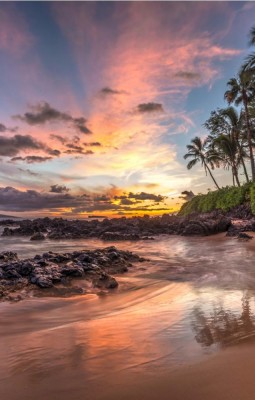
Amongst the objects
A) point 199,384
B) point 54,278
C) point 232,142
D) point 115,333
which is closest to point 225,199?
point 232,142

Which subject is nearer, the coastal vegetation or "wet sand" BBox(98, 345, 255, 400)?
"wet sand" BBox(98, 345, 255, 400)

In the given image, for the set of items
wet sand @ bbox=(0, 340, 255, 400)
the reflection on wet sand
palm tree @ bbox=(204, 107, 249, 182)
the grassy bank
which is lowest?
the reflection on wet sand

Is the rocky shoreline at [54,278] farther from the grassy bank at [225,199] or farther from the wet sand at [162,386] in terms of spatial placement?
the grassy bank at [225,199]

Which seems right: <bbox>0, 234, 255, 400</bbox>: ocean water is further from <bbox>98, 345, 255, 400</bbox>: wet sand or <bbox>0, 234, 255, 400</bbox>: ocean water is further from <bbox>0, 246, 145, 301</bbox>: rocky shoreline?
<bbox>0, 246, 145, 301</bbox>: rocky shoreline

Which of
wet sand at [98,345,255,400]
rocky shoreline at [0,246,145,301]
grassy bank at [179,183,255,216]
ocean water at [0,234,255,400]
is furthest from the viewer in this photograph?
grassy bank at [179,183,255,216]

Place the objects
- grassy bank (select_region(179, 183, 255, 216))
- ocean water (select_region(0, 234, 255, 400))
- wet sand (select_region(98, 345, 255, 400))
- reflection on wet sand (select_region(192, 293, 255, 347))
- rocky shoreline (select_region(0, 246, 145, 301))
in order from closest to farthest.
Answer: wet sand (select_region(98, 345, 255, 400)) → ocean water (select_region(0, 234, 255, 400)) → reflection on wet sand (select_region(192, 293, 255, 347)) → rocky shoreline (select_region(0, 246, 145, 301)) → grassy bank (select_region(179, 183, 255, 216))

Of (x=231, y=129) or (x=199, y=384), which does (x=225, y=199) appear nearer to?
(x=231, y=129)

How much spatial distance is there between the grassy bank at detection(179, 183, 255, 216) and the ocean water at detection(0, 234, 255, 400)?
16.9 m

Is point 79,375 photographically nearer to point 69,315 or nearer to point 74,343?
point 74,343

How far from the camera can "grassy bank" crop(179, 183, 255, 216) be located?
23.8m

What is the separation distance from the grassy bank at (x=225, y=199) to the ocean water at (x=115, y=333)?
1691 cm

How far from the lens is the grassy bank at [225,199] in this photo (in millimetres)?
23844

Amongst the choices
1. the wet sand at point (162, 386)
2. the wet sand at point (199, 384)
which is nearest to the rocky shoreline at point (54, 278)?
the wet sand at point (162, 386)

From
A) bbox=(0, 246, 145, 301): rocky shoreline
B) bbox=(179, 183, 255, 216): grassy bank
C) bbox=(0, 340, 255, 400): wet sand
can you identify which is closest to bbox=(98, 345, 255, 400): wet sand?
bbox=(0, 340, 255, 400): wet sand
